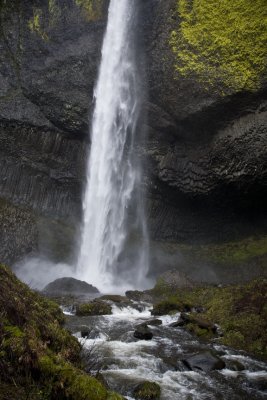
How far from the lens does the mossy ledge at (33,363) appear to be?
4777 millimetres

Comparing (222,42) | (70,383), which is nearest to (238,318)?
(70,383)

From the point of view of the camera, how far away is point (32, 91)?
2972 centimetres

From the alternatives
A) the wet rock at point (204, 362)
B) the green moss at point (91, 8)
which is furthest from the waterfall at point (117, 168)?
the wet rock at point (204, 362)

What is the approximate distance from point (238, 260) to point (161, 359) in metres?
19.2

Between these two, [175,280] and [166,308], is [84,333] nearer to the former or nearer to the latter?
[166,308]

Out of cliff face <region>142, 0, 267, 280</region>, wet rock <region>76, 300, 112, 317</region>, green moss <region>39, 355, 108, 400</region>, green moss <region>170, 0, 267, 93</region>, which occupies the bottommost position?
wet rock <region>76, 300, 112, 317</region>

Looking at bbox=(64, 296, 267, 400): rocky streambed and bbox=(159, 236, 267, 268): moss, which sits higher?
bbox=(159, 236, 267, 268): moss

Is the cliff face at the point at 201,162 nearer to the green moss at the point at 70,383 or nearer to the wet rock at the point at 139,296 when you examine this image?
the wet rock at the point at 139,296

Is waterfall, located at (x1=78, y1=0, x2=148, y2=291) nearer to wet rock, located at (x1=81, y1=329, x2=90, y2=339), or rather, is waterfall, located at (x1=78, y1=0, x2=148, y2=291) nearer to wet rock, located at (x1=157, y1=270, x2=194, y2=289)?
wet rock, located at (x1=157, y1=270, x2=194, y2=289)

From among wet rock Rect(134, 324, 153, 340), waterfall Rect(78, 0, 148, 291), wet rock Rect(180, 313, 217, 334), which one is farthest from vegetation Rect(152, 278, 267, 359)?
waterfall Rect(78, 0, 148, 291)

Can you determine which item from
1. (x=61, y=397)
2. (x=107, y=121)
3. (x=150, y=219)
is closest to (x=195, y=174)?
(x=150, y=219)

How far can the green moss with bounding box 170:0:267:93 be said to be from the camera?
2600 centimetres

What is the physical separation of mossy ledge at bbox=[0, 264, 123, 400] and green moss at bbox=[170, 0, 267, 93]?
23.0 meters

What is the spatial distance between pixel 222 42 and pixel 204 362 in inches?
905
